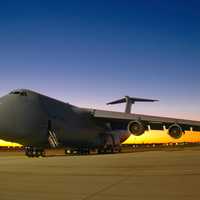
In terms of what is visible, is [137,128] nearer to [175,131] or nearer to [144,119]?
[144,119]

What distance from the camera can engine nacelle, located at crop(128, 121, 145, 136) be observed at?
94.6ft

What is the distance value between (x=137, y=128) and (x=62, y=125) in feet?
19.6

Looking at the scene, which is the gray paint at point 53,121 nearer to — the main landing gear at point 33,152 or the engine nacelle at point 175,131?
the main landing gear at point 33,152

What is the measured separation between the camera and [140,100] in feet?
138

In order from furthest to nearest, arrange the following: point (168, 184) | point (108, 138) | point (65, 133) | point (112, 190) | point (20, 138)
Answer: point (108, 138) → point (65, 133) → point (20, 138) → point (168, 184) → point (112, 190)

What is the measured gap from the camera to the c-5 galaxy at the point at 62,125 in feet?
75.6

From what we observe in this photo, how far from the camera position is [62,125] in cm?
2680

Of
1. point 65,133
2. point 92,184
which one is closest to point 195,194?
point 92,184

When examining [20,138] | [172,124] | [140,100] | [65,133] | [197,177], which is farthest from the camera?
[140,100]

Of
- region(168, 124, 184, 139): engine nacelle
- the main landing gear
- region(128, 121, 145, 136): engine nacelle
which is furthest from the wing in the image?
the main landing gear

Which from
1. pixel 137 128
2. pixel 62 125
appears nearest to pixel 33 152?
pixel 62 125

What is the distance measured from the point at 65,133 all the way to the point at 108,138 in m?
7.15

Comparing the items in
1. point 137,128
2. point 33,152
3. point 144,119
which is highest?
point 144,119

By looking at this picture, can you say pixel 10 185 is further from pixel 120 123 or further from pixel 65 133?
pixel 120 123
